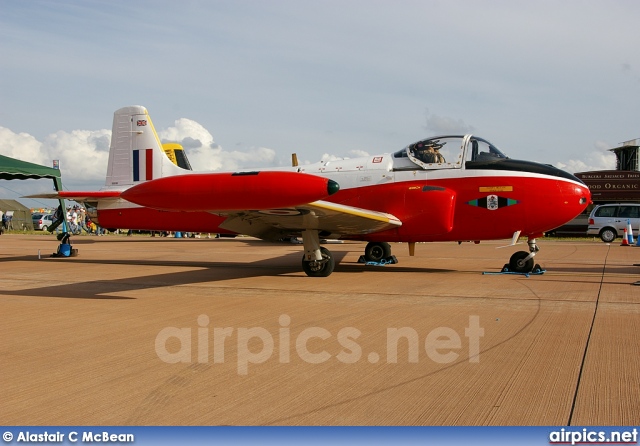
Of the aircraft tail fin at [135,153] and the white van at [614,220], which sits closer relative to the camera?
the aircraft tail fin at [135,153]

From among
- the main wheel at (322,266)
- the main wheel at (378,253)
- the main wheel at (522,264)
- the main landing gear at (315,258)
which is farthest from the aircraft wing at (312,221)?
the main wheel at (522,264)

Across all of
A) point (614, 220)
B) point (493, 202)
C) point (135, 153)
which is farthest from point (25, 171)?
point (614, 220)

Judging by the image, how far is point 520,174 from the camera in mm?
10188

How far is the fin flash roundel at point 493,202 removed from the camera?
10188 millimetres

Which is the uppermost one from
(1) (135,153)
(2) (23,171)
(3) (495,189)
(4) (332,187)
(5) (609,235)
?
(1) (135,153)

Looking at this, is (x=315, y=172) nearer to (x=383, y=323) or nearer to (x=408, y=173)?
(x=408, y=173)

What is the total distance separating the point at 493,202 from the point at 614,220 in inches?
763

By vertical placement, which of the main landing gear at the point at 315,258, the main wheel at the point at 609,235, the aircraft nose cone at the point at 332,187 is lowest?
the main wheel at the point at 609,235

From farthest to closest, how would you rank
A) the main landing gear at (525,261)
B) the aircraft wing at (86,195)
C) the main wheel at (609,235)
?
the main wheel at (609,235), the aircraft wing at (86,195), the main landing gear at (525,261)

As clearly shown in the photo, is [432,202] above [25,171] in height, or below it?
below

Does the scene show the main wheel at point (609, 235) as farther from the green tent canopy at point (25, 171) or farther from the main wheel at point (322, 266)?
the green tent canopy at point (25, 171)

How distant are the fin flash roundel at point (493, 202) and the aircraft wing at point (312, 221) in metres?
1.52

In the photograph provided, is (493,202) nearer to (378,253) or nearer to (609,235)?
(378,253)

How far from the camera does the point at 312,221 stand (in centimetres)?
968
